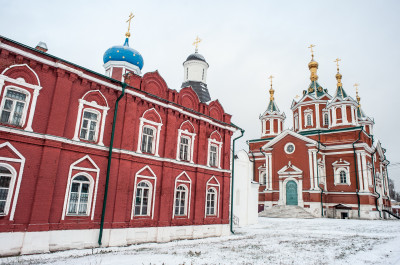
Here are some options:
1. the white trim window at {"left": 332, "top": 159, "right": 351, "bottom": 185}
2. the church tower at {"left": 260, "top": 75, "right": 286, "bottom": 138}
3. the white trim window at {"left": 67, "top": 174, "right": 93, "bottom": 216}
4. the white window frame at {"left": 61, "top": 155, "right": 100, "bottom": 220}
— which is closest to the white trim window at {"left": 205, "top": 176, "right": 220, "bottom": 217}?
the white window frame at {"left": 61, "top": 155, "right": 100, "bottom": 220}

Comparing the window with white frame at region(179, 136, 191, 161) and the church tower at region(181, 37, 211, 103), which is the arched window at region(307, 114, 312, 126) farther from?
the window with white frame at region(179, 136, 191, 161)

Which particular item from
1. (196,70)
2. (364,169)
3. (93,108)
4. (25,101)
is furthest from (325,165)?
(25,101)

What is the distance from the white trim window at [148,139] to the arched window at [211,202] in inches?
172

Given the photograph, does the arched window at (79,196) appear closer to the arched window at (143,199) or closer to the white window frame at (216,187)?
the arched window at (143,199)

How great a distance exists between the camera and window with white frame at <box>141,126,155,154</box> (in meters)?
12.1

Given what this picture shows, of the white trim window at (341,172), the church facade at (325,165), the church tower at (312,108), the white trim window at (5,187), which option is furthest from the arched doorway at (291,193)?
the white trim window at (5,187)

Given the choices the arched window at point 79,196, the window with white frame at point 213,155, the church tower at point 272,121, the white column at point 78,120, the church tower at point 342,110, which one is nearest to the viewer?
the arched window at point 79,196

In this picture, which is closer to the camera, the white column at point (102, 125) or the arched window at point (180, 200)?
the white column at point (102, 125)

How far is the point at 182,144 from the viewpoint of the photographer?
540 inches

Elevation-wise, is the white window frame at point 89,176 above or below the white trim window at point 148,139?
below

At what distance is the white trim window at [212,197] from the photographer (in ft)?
47.8

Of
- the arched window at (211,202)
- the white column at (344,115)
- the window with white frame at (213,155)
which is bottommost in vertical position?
the arched window at (211,202)

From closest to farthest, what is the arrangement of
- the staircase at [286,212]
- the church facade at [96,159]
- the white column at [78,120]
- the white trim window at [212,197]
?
the church facade at [96,159], the white column at [78,120], the white trim window at [212,197], the staircase at [286,212]

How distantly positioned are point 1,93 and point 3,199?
10.7 feet
